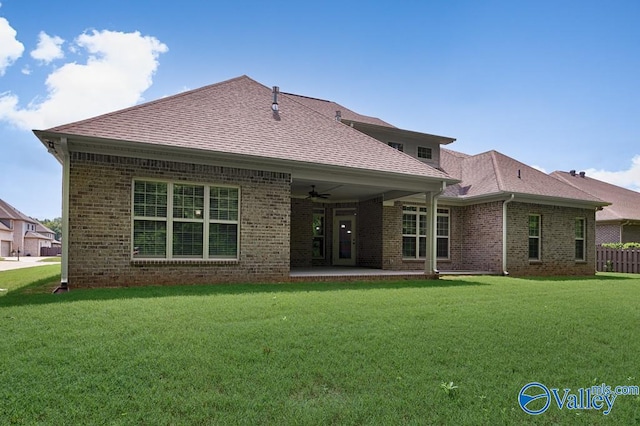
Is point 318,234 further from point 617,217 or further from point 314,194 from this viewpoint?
point 617,217

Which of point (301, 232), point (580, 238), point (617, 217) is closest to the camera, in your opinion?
point (301, 232)

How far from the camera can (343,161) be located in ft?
37.6

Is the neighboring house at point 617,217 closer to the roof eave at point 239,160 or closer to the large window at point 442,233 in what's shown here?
the large window at point 442,233

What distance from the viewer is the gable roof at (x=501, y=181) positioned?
1614cm

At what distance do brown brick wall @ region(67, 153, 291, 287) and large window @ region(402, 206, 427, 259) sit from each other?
6672 millimetres

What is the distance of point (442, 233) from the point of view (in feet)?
56.4

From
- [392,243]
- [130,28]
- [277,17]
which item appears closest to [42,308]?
[130,28]

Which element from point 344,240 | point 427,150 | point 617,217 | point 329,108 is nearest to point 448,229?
point 427,150

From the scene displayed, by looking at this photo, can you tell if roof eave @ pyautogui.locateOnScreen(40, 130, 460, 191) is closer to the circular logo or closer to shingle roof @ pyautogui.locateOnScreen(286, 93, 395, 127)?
shingle roof @ pyautogui.locateOnScreen(286, 93, 395, 127)

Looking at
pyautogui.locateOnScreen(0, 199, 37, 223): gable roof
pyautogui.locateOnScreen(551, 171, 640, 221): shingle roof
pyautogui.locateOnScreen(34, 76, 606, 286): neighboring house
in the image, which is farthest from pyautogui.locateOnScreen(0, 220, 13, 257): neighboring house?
pyautogui.locateOnScreen(551, 171, 640, 221): shingle roof

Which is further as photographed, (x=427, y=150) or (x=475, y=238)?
(x=427, y=150)

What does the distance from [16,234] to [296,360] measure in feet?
195

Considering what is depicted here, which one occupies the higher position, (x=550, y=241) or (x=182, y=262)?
(x=550, y=241)

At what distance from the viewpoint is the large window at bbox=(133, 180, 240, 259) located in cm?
961
